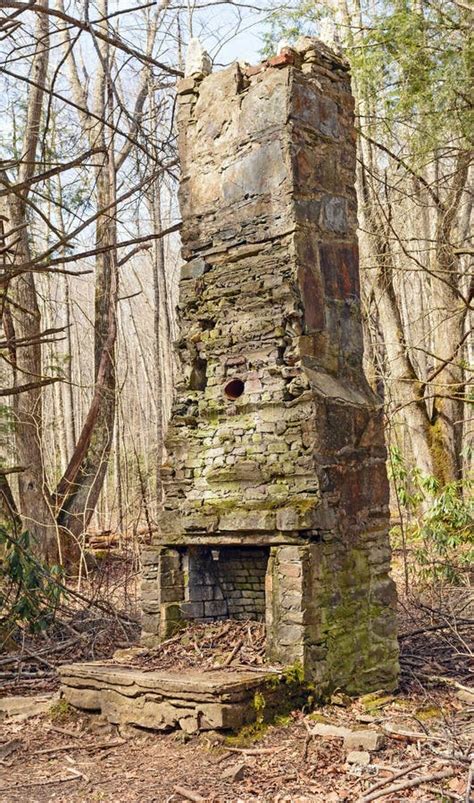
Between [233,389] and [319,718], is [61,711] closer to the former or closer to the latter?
[319,718]

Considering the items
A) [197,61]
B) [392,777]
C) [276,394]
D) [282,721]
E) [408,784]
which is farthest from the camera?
[197,61]

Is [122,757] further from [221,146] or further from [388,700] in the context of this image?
[221,146]

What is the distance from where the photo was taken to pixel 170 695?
626 cm

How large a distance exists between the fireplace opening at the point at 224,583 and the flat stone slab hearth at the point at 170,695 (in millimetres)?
823

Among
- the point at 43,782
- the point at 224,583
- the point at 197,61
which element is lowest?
the point at 43,782

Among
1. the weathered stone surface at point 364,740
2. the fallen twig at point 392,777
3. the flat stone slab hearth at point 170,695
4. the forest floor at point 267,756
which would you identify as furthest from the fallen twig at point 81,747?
the fallen twig at point 392,777

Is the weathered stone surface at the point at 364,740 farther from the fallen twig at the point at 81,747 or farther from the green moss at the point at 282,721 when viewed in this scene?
the fallen twig at the point at 81,747

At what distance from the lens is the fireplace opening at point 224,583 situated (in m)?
7.36

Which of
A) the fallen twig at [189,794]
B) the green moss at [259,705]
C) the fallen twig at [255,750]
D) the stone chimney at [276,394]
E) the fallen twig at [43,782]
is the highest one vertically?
the stone chimney at [276,394]

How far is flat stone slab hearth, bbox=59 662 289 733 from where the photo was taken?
604cm

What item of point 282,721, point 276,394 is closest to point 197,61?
point 276,394

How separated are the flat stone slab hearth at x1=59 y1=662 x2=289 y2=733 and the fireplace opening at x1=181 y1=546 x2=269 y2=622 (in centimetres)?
82

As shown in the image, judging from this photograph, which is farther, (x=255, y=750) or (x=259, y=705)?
(x=259, y=705)

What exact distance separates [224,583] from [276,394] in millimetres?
1745
